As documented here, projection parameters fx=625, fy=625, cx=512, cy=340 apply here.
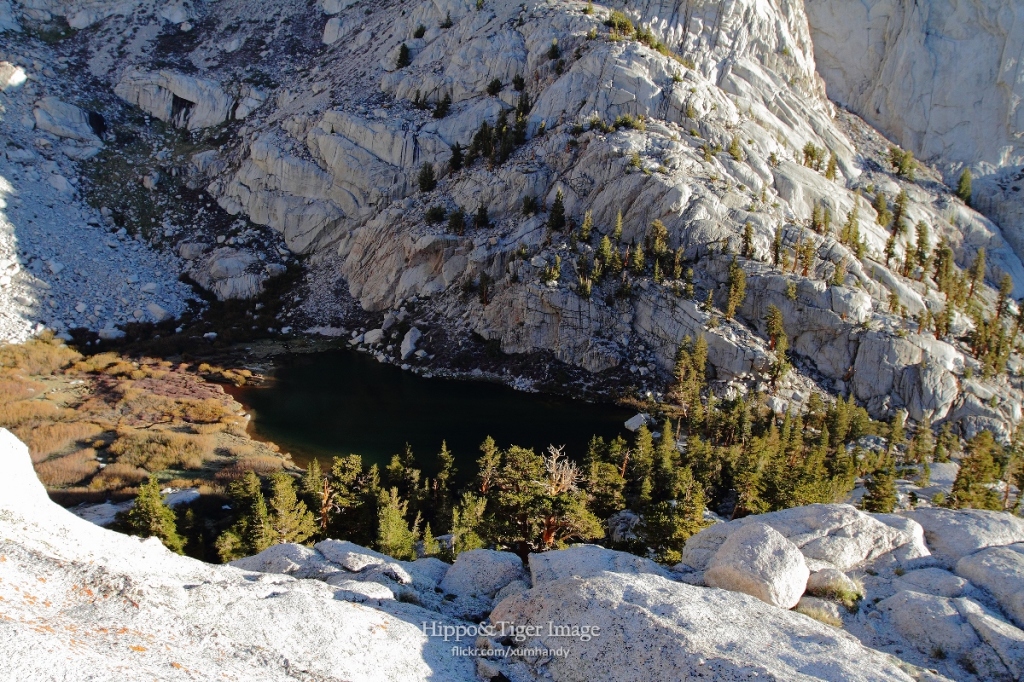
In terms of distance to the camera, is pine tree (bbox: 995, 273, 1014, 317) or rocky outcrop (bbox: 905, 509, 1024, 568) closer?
rocky outcrop (bbox: 905, 509, 1024, 568)

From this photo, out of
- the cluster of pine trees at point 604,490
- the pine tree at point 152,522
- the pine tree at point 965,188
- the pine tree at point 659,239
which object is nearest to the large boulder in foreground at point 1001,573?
the cluster of pine trees at point 604,490

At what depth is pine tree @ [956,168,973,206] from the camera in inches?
3359

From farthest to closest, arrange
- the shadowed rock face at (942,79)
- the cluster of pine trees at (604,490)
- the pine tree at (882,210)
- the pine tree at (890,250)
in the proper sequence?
the shadowed rock face at (942,79) < the pine tree at (882,210) < the pine tree at (890,250) < the cluster of pine trees at (604,490)

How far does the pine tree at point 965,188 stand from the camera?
85312 mm

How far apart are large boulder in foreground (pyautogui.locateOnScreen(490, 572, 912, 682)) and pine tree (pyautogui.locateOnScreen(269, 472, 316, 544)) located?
17.3 meters

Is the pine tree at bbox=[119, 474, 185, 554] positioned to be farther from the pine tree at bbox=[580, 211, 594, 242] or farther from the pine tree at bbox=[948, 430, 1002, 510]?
the pine tree at bbox=[580, 211, 594, 242]

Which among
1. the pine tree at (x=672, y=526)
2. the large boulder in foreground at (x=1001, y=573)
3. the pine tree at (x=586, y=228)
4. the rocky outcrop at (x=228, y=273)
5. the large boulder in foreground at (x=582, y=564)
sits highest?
the pine tree at (x=586, y=228)

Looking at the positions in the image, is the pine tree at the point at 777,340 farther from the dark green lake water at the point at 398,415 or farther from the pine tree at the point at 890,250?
the pine tree at the point at 890,250

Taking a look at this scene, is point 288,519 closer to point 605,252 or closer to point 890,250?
point 605,252

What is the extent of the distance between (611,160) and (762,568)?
63231 millimetres

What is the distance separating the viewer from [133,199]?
279ft

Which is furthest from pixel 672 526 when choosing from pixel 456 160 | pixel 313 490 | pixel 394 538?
pixel 456 160

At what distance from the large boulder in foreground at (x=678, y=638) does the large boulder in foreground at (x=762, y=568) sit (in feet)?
2.62

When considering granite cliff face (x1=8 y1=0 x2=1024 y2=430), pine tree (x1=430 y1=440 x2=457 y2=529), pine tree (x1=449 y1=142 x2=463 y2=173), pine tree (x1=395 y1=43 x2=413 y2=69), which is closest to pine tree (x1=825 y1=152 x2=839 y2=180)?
granite cliff face (x1=8 y1=0 x2=1024 y2=430)
